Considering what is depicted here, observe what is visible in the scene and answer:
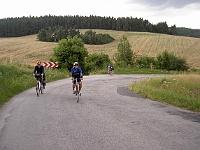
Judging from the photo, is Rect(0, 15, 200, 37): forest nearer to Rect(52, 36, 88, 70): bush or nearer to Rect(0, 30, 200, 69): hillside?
Rect(0, 30, 200, 69): hillside

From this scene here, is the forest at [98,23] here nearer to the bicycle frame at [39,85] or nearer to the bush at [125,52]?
the bush at [125,52]

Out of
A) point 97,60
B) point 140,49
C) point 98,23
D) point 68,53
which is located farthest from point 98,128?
point 98,23

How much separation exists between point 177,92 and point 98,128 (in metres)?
8.88

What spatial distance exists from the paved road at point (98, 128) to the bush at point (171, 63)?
45.6 meters

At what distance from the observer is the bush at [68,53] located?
52.5 meters

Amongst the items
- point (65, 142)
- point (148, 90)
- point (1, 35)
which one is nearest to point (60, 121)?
point (65, 142)

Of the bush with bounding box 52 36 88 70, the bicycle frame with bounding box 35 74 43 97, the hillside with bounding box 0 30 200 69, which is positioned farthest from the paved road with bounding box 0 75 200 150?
the hillside with bounding box 0 30 200 69

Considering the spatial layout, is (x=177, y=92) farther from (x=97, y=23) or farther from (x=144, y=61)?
(x=97, y=23)

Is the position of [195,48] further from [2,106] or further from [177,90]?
[2,106]

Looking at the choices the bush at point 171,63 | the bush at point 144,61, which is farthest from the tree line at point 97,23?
the bush at point 171,63

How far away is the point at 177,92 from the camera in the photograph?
54.5 ft

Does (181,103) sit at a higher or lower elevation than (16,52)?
higher

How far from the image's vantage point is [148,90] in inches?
704

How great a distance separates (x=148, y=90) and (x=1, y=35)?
13566 centimetres
